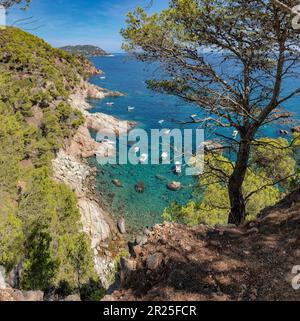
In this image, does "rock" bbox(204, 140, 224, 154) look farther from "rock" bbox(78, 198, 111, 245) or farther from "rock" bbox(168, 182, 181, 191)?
"rock" bbox(168, 182, 181, 191)

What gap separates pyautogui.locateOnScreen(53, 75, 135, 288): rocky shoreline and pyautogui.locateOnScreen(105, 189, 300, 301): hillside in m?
6.61

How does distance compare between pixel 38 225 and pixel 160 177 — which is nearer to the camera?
pixel 38 225

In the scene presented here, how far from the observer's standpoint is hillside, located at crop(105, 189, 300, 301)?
3442 mm

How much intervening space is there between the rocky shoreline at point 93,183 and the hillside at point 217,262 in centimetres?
661

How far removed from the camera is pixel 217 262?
397cm

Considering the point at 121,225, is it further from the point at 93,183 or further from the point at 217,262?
the point at 217,262

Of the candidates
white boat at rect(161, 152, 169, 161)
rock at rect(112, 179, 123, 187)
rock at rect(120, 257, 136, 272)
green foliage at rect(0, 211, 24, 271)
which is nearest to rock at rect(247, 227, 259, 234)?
rock at rect(120, 257, 136, 272)

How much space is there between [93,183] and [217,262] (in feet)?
63.0

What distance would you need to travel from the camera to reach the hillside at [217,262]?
136 inches

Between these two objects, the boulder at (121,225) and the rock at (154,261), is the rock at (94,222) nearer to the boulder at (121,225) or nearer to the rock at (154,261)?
the boulder at (121,225)

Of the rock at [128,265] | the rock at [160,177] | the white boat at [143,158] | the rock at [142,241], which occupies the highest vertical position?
the rock at [142,241]

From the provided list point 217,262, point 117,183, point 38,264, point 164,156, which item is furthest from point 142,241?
point 164,156

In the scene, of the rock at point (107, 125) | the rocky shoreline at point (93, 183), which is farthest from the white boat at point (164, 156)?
the rock at point (107, 125)
